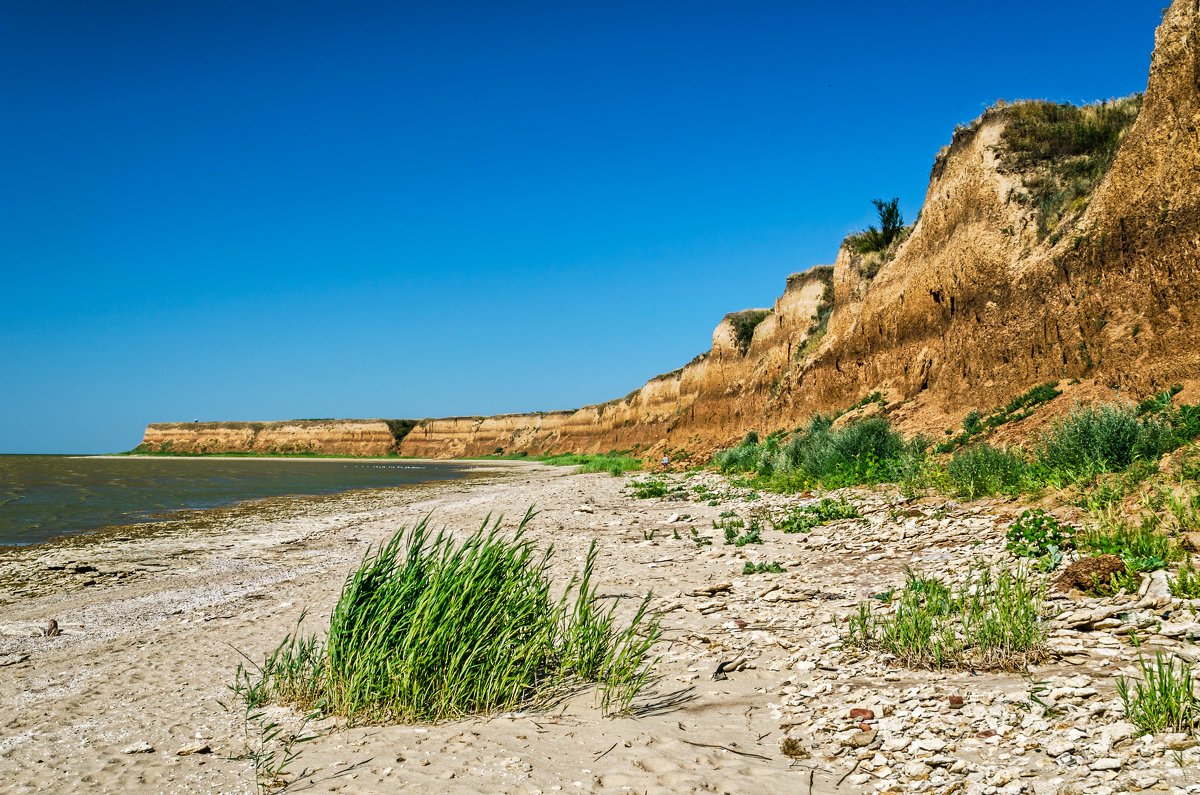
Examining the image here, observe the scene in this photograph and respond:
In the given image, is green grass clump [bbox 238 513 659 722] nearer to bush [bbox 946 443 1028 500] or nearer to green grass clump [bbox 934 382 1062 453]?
bush [bbox 946 443 1028 500]

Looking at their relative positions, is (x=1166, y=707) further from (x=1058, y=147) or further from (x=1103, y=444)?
(x=1058, y=147)

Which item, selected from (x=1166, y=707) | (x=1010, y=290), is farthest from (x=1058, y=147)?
(x=1166, y=707)

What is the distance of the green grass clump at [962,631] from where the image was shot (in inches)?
176

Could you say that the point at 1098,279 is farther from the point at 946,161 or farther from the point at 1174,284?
the point at 946,161

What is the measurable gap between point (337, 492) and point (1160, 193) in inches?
1170

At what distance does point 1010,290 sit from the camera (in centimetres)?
1822

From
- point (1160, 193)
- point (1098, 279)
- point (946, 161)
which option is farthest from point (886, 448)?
point (946, 161)

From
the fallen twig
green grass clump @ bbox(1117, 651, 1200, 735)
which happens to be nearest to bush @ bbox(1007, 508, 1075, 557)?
green grass clump @ bbox(1117, 651, 1200, 735)

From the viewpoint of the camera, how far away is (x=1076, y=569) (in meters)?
5.54

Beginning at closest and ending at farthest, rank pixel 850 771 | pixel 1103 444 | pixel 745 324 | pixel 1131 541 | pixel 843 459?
pixel 850 771
pixel 1131 541
pixel 1103 444
pixel 843 459
pixel 745 324

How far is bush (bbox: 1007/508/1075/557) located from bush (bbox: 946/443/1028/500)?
93.1 inches

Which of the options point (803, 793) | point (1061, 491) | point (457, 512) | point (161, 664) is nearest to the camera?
point (803, 793)

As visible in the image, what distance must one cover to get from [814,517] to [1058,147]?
50.6ft

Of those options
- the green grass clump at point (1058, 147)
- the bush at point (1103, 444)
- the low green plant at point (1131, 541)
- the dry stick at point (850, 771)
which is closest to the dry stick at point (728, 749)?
Result: the dry stick at point (850, 771)
